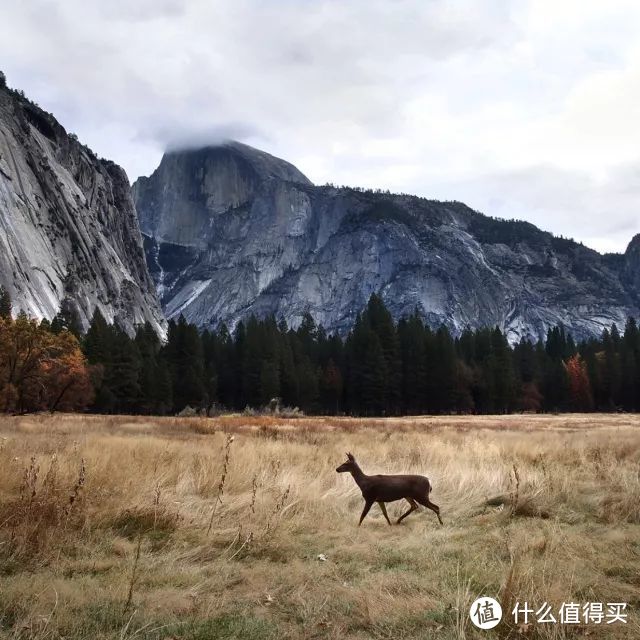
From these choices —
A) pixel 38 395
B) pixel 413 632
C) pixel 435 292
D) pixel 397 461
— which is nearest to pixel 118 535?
pixel 413 632

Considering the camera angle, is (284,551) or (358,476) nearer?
(284,551)

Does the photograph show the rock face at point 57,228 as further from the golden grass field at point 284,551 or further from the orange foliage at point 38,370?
the golden grass field at point 284,551

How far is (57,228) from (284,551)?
119 meters

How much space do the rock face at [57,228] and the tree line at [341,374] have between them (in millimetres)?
10317

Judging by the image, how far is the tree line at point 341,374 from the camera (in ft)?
207

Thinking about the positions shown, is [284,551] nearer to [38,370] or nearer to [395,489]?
[395,489]

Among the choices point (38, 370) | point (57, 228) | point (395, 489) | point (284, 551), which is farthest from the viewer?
point (57, 228)

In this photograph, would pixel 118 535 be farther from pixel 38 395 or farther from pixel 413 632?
pixel 38 395

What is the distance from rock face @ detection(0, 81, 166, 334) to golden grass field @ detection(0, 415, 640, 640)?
8623 centimetres

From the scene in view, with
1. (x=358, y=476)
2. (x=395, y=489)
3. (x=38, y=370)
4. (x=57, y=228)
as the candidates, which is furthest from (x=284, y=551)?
(x=57, y=228)

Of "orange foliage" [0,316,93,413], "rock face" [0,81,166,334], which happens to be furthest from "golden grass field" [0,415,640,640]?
"rock face" [0,81,166,334]

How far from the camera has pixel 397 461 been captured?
14.3 m

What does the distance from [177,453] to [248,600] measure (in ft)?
25.6

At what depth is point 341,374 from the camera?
7988 centimetres
